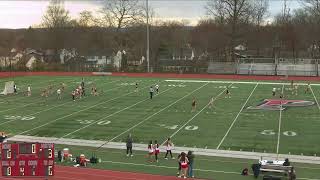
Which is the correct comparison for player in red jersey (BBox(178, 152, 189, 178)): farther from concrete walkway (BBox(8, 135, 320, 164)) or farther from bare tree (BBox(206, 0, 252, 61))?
bare tree (BBox(206, 0, 252, 61))

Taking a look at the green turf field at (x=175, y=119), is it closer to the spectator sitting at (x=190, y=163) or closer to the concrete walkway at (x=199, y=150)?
the concrete walkway at (x=199, y=150)

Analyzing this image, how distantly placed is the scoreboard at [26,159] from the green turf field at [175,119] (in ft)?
33.9

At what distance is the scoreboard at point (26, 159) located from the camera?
1609cm

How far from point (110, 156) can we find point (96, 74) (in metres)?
44.2

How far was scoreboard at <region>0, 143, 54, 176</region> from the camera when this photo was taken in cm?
1609

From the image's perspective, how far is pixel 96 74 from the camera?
66.8 metres

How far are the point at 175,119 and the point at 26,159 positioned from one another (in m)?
16.6

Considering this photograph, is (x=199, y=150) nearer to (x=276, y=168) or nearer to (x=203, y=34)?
(x=276, y=168)

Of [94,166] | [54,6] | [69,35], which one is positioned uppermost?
[54,6]

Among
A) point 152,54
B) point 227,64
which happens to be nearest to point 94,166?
point 227,64

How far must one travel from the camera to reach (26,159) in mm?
16125

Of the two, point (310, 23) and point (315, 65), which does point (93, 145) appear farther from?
point (310, 23)

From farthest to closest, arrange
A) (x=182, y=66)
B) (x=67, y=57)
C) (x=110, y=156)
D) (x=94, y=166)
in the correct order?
(x=67, y=57) < (x=182, y=66) < (x=110, y=156) < (x=94, y=166)

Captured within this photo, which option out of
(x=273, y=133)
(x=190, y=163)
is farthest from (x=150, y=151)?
(x=273, y=133)
